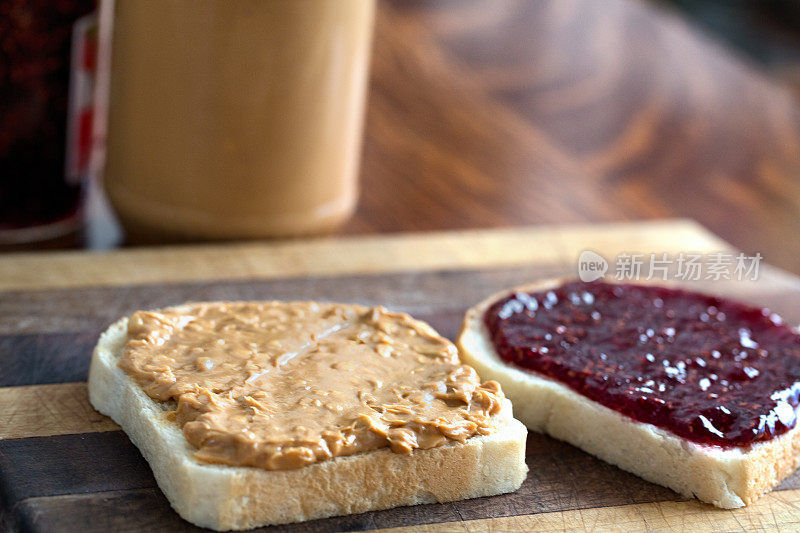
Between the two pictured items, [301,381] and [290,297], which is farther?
[290,297]

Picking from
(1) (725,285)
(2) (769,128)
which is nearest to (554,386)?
(1) (725,285)

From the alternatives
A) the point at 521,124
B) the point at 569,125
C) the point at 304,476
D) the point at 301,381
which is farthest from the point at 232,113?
the point at 569,125

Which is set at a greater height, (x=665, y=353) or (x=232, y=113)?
(x=232, y=113)

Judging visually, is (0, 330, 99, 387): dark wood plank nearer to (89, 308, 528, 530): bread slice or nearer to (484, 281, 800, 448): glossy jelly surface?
(89, 308, 528, 530): bread slice

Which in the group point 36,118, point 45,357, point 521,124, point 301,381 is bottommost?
point 45,357

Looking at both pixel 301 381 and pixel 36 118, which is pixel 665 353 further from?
pixel 36 118

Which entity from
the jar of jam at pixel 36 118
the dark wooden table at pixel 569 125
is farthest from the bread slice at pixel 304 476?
the dark wooden table at pixel 569 125

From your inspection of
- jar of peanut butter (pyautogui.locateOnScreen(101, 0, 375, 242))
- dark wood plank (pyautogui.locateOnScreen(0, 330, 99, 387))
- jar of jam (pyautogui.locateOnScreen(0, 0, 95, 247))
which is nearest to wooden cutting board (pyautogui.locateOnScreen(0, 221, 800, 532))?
dark wood plank (pyautogui.locateOnScreen(0, 330, 99, 387))

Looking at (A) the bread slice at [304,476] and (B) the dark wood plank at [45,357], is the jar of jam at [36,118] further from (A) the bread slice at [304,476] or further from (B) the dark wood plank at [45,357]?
(A) the bread slice at [304,476]
